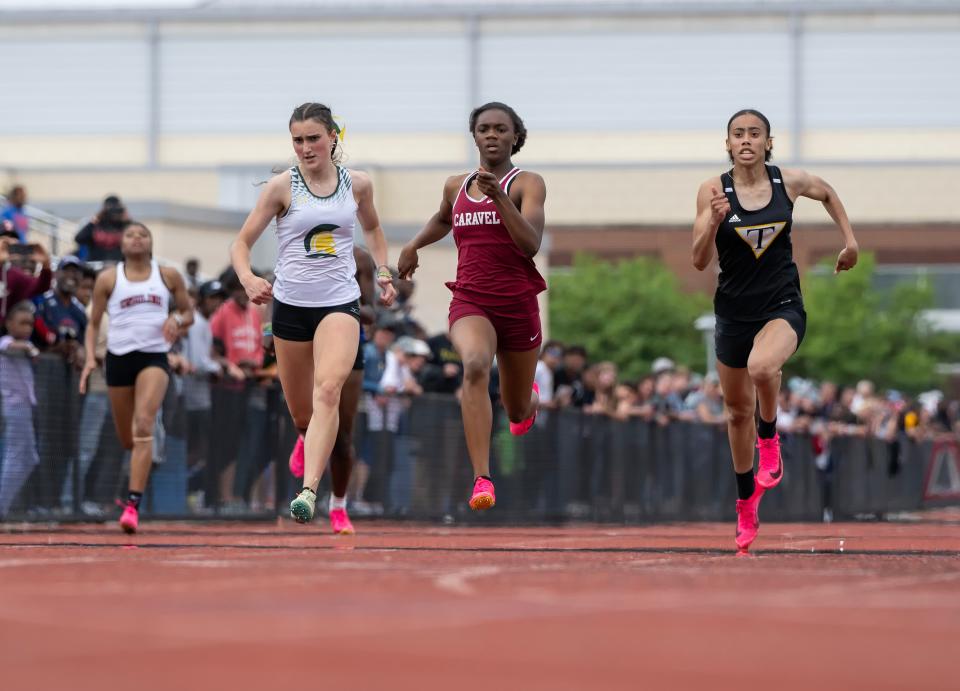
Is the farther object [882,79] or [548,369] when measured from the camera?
[882,79]

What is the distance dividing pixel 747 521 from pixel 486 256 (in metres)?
1.99

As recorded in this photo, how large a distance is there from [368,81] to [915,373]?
23615 millimetres

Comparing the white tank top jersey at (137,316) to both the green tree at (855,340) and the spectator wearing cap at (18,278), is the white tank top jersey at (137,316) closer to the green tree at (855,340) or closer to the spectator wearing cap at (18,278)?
the spectator wearing cap at (18,278)

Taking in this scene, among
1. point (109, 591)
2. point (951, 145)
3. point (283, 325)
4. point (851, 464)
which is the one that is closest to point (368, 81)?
point (951, 145)

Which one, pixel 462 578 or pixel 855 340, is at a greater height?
pixel 855 340

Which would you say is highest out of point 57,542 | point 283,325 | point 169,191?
point 169,191

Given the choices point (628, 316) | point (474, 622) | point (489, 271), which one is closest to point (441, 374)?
point (489, 271)

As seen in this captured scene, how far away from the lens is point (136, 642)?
4.70 m

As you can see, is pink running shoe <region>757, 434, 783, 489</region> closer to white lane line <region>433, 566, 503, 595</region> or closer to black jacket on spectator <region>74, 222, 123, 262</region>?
white lane line <region>433, 566, 503, 595</region>

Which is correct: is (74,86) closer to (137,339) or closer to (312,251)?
(137,339)

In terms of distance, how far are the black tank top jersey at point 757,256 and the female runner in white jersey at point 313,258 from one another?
185 centimetres

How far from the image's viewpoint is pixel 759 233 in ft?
34.1

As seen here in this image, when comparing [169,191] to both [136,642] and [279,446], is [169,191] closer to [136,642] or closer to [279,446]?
[279,446]

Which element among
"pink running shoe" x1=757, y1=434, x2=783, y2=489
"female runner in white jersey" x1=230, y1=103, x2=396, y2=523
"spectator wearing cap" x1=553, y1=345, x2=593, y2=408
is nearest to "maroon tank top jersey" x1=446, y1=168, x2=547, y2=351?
"female runner in white jersey" x1=230, y1=103, x2=396, y2=523
